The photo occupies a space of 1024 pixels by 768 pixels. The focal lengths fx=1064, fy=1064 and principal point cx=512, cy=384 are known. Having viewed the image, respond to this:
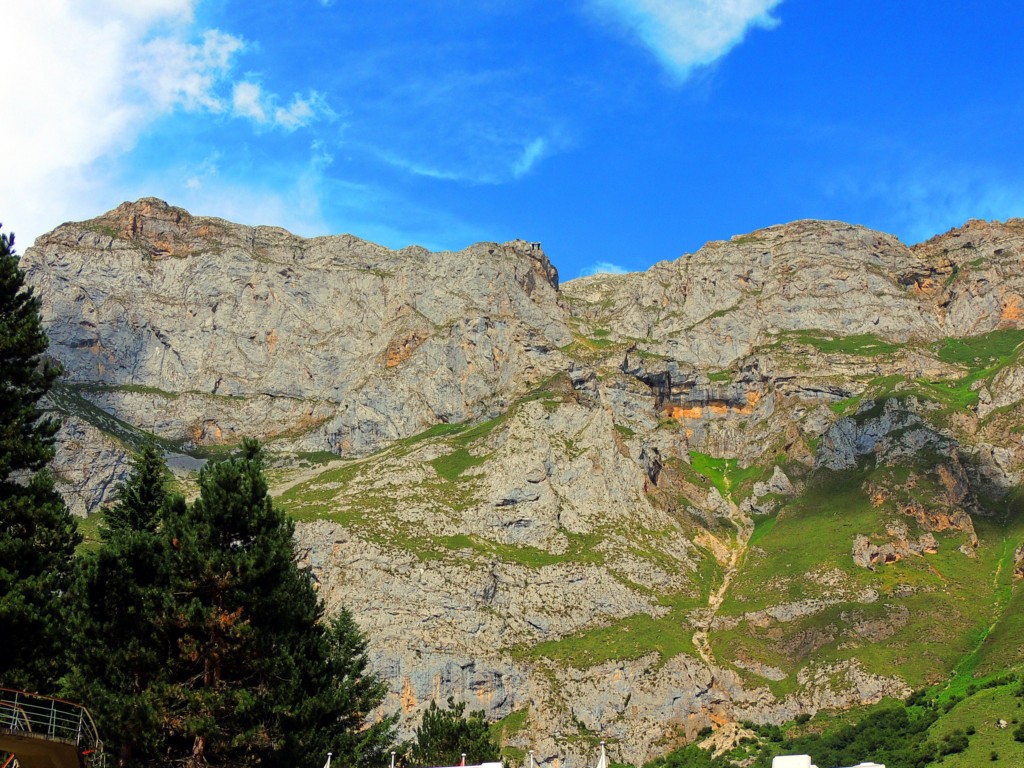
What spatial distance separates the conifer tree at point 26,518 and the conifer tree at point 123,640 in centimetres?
152

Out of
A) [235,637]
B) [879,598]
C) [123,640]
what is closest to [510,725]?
[879,598]

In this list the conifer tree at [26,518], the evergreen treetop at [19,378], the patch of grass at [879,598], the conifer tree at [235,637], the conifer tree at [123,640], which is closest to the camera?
the conifer tree at [123,640]

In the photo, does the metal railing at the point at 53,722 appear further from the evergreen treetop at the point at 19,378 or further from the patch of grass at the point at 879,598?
the patch of grass at the point at 879,598

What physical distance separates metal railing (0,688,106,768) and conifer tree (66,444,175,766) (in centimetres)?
88

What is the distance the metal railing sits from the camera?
3653 centimetres

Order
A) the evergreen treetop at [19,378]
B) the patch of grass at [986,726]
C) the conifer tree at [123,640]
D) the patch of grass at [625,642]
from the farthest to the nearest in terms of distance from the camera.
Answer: the patch of grass at [625,642] → the patch of grass at [986,726] → the evergreen treetop at [19,378] → the conifer tree at [123,640]

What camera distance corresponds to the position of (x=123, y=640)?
158 feet

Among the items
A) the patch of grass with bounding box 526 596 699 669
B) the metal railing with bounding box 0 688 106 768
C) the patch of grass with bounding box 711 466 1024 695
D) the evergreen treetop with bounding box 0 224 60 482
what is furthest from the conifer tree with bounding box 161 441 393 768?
the patch of grass with bounding box 711 466 1024 695

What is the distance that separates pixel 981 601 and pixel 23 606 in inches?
5807

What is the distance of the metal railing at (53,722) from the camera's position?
120ft

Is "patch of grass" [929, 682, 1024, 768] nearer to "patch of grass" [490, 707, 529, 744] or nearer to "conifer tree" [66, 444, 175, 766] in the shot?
"patch of grass" [490, 707, 529, 744]

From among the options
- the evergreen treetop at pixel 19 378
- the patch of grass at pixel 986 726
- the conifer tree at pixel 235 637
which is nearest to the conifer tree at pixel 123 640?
the conifer tree at pixel 235 637

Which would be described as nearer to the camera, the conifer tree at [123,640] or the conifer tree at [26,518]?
the conifer tree at [123,640]

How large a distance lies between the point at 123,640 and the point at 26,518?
8.01 m
